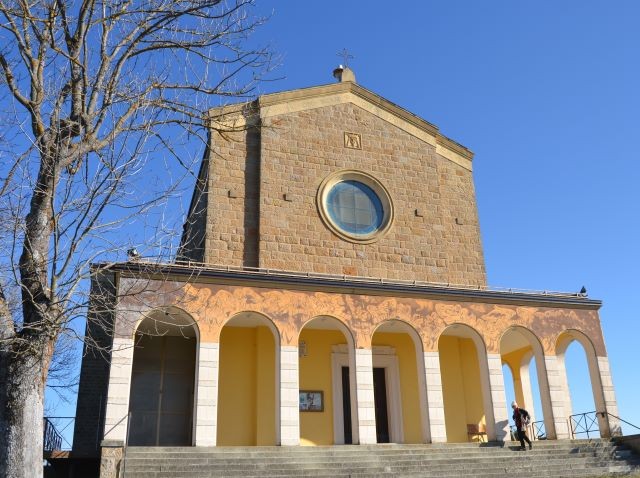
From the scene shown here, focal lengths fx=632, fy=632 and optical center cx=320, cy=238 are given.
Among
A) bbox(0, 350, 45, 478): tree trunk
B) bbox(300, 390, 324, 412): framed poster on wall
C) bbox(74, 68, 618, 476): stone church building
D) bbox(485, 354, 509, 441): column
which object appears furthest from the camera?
bbox(300, 390, 324, 412): framed poster on wall

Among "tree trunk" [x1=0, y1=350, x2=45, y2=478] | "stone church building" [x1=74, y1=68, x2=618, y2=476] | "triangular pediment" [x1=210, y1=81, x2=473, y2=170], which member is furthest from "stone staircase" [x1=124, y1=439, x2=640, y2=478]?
"triangular pediment" [x1=210, y1=81, x2=473, y2=170]

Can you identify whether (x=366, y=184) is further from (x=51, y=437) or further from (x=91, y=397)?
(x=51, y=437)

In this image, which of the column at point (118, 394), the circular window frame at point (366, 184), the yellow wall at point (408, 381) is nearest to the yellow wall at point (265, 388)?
the yellow wall at point (408, 381)

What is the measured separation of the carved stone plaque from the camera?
1992cm

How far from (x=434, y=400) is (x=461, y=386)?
9.59ft

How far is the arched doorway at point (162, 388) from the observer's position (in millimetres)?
15891

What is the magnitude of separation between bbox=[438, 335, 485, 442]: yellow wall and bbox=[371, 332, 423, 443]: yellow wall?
3.29ft

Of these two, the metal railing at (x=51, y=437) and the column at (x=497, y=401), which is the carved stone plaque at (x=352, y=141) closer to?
the column at (x=497, y=401)

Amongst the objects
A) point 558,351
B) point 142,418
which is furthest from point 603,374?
point 142,418

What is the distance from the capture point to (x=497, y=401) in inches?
614

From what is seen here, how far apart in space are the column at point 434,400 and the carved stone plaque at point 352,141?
7389 mm

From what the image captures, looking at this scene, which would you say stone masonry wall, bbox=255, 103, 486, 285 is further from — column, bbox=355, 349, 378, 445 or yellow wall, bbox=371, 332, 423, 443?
column, bbox=355, 349, 378, 445

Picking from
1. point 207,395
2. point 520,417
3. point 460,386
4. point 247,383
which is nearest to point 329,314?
point 247,383

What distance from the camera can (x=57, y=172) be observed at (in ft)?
25.1
